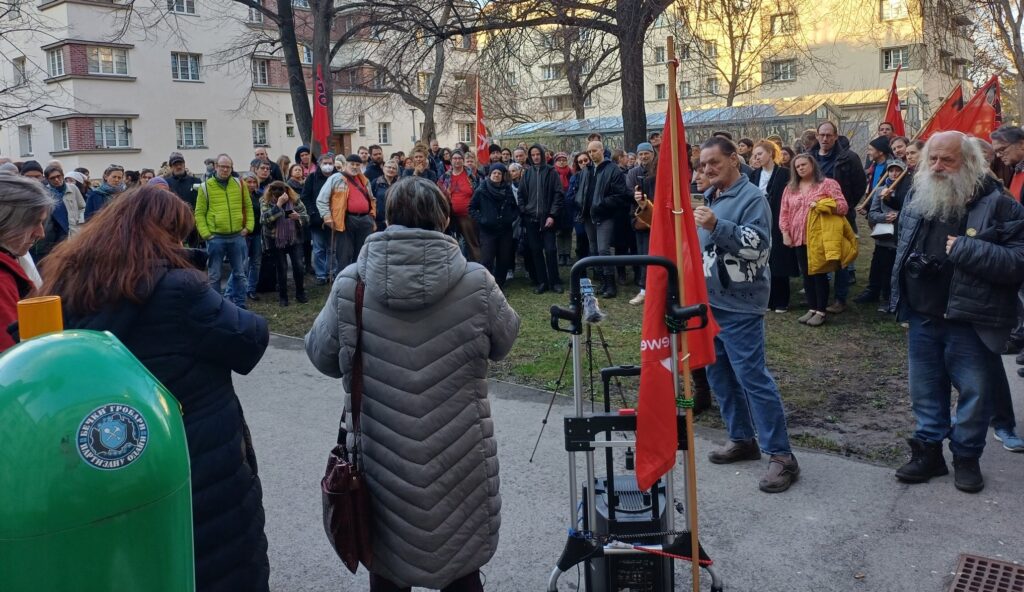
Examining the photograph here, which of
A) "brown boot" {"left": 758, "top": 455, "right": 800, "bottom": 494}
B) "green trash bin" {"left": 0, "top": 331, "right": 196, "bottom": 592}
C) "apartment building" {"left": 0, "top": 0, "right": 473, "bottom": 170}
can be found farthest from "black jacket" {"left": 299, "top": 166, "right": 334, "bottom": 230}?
"apartment building" {"left": 0, "top": 0, "right": 473, "bottom": 170}

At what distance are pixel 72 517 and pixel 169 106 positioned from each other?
41.9 m

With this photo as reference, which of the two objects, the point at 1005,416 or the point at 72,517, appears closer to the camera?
the point at 72,517

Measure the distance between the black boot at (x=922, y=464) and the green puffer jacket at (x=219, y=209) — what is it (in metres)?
8.62

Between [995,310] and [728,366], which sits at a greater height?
[995,310]

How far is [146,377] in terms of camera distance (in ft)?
4.20

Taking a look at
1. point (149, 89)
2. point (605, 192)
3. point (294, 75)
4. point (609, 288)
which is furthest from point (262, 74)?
point (609, 288)

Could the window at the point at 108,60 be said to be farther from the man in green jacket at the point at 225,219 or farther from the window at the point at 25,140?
the man in green jacket at the point at 225,219

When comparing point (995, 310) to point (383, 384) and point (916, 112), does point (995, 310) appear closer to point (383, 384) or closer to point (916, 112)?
point (383, 384)

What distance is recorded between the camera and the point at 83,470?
116 cm

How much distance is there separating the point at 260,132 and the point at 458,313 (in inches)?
1710

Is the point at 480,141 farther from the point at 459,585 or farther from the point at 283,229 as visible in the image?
the point at 459,585

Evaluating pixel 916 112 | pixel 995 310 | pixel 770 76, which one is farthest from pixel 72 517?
pixel 770 76

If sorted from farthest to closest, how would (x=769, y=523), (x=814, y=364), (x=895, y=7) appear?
(x=895, y=7), (x=814, y=364), (x=769, y=523)

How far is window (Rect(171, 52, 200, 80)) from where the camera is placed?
39.4 meters
